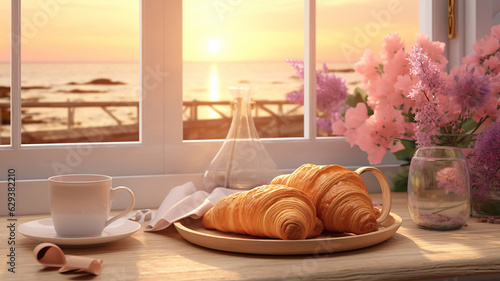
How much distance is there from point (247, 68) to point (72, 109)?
Result: 1256mm

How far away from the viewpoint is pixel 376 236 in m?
0.86

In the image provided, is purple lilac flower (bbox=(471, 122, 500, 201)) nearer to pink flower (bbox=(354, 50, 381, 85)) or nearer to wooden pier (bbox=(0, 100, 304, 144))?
pink flower (bbox=(354, 50, 381, 85))

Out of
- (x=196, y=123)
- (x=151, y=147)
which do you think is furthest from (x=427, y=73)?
(x=196, y=123)

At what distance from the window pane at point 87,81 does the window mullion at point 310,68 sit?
135cm

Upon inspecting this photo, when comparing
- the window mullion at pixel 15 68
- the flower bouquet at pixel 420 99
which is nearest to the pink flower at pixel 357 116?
the flower bouquet at pixel 420 99

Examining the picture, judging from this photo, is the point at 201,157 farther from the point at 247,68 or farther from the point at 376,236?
the point at 247,68

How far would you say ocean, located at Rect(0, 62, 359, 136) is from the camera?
3674mm

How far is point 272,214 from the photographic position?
83 centimetres

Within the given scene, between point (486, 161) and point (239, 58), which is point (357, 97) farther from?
point (239, 58)

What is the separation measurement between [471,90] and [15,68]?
3.11 ft

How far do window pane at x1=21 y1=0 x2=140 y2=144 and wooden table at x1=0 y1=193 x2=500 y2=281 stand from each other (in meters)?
1.81

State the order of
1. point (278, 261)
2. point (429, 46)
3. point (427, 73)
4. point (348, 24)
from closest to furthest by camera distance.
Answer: point (278, 261) → point (427, 73) → point (429, 46) → point (348, 24)

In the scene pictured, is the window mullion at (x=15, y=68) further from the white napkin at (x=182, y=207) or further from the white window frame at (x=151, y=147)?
the white napkin at (x=182, y=207)

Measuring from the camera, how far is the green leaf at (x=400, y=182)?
4.56 feet
